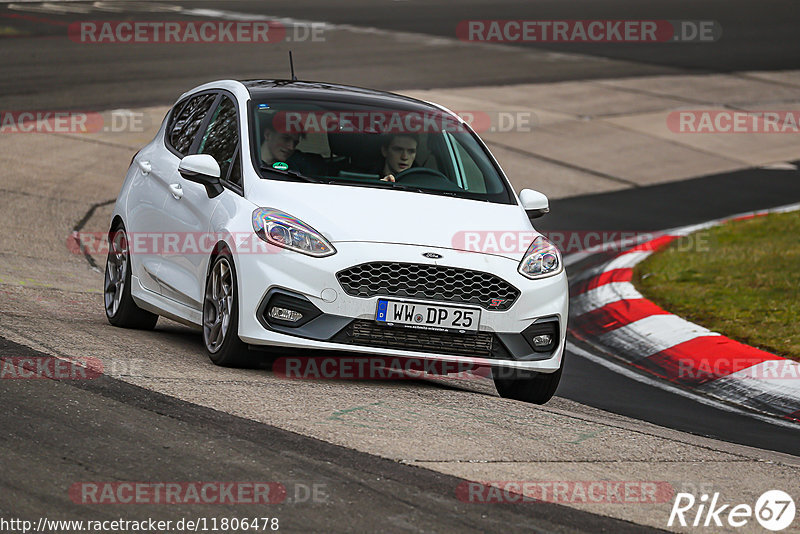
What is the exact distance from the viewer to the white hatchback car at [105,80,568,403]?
23.3 ft

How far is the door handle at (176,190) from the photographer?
8258 mm

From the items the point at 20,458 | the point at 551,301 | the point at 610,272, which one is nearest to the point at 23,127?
the point at 610,272

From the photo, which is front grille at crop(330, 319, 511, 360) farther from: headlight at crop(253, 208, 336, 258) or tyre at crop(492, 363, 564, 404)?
headlight at crop(253, 208, 336, 258)

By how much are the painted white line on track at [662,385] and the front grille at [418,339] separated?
190 cm

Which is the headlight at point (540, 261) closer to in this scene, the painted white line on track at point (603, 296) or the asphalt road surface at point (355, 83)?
the asphalt road surface at point (355, 83)

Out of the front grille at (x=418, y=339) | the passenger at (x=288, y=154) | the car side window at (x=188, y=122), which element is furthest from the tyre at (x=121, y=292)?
the front grille at (x=418, y=339)

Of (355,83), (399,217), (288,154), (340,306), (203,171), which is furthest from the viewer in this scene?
(355,83)

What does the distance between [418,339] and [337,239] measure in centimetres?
68

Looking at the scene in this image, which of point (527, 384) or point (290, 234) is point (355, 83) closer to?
point (527, 384)

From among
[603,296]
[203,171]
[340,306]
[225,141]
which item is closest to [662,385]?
[603,296]

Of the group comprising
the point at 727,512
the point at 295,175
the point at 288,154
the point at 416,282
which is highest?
the point at 288,154

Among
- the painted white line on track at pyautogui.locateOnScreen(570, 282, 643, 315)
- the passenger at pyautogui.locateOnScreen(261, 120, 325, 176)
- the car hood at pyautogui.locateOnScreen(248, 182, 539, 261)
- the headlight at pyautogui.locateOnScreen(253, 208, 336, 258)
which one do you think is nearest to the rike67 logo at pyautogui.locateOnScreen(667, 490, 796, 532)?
the car hood at pyautogui.locateOnScreen(248, 182, 539, 261)

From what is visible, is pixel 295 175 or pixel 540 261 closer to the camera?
pixel 540 261

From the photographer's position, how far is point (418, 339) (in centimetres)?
717
